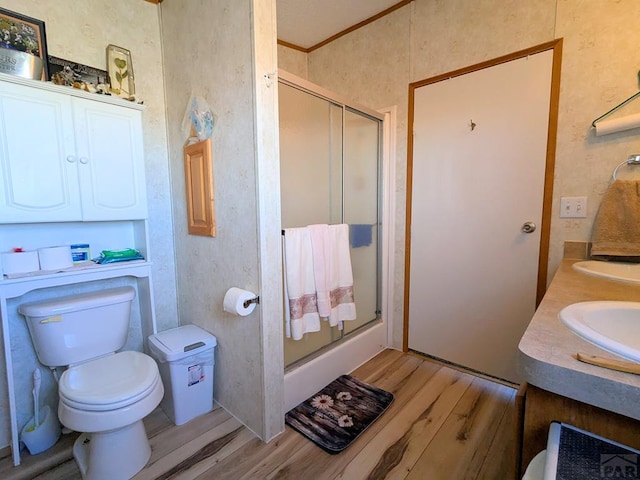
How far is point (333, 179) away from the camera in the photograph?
2.00 meters

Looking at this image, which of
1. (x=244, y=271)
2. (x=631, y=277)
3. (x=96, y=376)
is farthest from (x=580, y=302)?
(x=96, y=376)

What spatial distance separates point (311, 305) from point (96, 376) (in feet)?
3.55

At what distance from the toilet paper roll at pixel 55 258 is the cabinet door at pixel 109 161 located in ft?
0.62

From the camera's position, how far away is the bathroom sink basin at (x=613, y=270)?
1.12 metres

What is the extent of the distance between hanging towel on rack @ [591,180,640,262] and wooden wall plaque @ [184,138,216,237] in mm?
1969

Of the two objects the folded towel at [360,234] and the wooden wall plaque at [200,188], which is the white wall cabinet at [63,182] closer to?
the wooden wall plaque at [200,188]

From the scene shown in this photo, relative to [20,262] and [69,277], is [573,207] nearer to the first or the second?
[69,277]

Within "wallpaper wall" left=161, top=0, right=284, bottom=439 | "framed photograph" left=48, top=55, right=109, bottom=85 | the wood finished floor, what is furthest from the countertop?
"framed photograph" left=48, top=55, right=109, bottom=85

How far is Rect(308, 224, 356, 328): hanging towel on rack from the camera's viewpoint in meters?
1.83

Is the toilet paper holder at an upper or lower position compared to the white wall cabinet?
lower

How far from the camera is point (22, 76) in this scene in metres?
1.35

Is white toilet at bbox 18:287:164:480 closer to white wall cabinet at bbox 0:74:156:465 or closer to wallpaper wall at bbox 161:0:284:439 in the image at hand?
white wall cabinet at bbox 0:74:156:465

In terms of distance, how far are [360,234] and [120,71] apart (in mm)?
1786

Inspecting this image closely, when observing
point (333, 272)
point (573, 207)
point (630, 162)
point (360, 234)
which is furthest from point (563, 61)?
point (333, 272)
